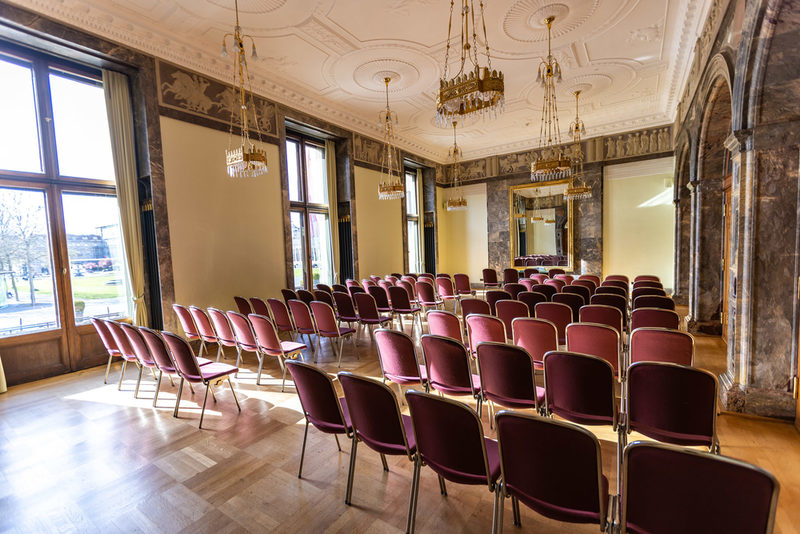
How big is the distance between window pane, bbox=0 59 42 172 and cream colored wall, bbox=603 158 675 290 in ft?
39.8

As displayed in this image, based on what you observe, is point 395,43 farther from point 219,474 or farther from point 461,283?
point 219,474

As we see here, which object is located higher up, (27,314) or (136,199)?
(136,199)

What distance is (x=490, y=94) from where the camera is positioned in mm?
3197

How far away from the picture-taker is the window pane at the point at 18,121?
442 centimetres

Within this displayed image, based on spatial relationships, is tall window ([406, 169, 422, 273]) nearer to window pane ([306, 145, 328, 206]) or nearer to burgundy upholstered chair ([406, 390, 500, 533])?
window pane ([306, 145, 328, 206])

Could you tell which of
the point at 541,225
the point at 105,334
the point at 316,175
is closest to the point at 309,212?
the point at 316,175

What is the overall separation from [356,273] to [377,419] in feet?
23.9

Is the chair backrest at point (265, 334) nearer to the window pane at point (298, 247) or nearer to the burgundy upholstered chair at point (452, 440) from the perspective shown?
the burgundy upholstered chair at point (452, 440)

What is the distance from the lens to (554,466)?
1431mm

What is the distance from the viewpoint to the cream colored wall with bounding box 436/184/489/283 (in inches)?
500

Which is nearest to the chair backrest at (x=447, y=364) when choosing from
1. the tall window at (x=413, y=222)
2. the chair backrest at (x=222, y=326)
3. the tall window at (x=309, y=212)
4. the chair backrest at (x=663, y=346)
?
the chair backrest at (x=663, y=346)

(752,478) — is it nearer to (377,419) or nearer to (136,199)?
(377,419)

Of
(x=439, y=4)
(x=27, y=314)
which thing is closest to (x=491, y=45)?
(x=439, y=4)

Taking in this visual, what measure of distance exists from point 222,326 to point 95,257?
2.49 metres
